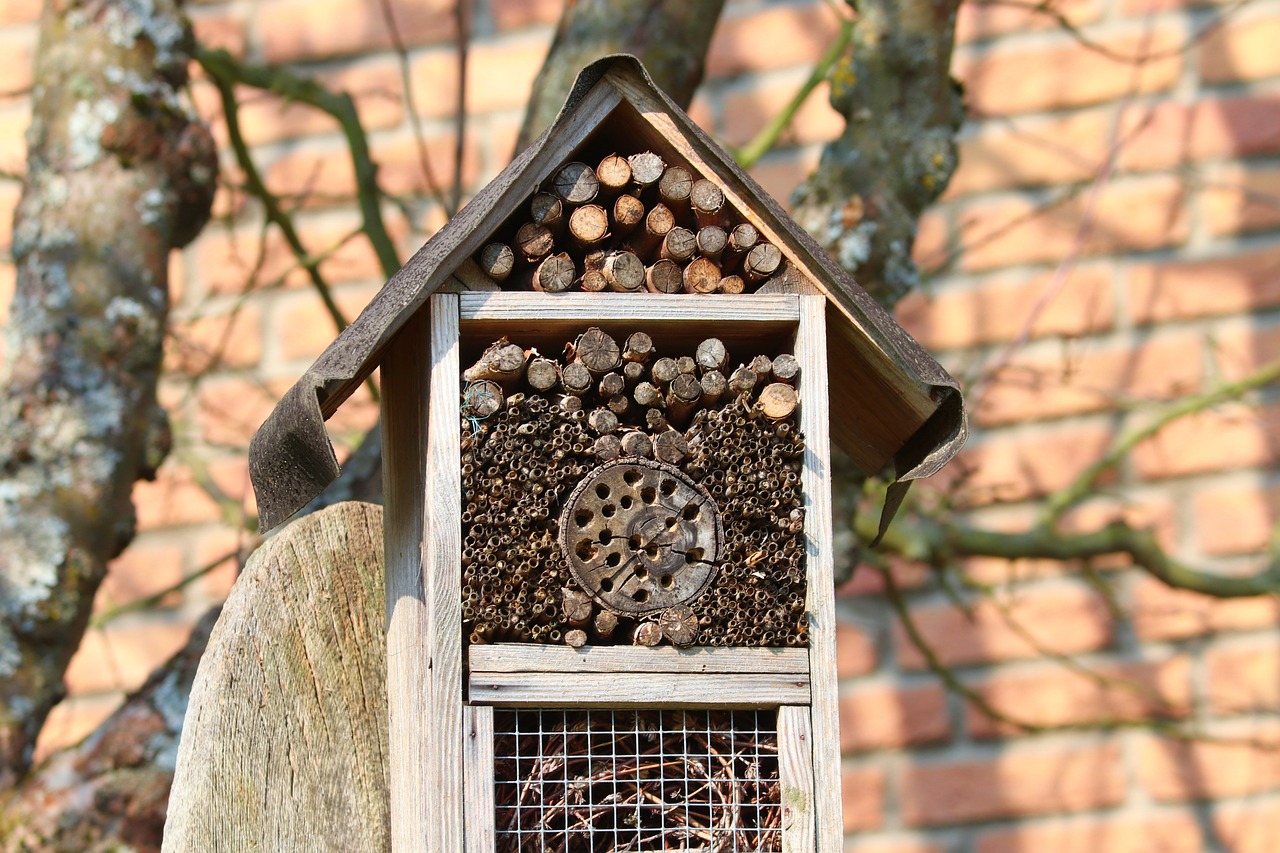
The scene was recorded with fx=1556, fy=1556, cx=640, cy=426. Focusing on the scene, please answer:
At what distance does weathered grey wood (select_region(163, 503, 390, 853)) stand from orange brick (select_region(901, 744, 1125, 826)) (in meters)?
→ 1.58

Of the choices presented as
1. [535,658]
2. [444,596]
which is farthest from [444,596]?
[535,658]

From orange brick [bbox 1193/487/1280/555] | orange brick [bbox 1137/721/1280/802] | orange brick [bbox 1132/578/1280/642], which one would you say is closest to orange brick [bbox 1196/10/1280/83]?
orange brick [bbox 1193/487/1280/555]

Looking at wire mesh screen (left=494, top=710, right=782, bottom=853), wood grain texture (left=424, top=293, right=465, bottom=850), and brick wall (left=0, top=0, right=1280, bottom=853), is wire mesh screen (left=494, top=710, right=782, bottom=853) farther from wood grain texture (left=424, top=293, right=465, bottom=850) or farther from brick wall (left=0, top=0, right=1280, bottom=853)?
brick wall (left=0, top=0, right=1280, bottom=853)

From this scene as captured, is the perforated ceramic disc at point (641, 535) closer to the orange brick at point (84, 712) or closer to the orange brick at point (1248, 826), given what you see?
the orange brick at point (1248, 826)

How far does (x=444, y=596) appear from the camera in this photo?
1.41 meters

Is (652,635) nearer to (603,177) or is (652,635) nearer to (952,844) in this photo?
(603,177)

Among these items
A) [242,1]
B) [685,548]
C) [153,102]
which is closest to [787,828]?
[685,548]

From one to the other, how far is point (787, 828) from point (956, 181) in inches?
75.4

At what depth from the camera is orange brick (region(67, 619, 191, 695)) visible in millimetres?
3107

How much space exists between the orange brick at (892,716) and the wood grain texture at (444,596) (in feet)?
5.30

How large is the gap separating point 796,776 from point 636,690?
17 cm

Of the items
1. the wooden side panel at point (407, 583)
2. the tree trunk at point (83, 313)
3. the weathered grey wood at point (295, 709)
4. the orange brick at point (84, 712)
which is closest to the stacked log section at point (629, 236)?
the wooden side panel at point (407, 583)

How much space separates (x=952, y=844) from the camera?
2.88m

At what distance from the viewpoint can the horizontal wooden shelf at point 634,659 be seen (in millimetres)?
1424
